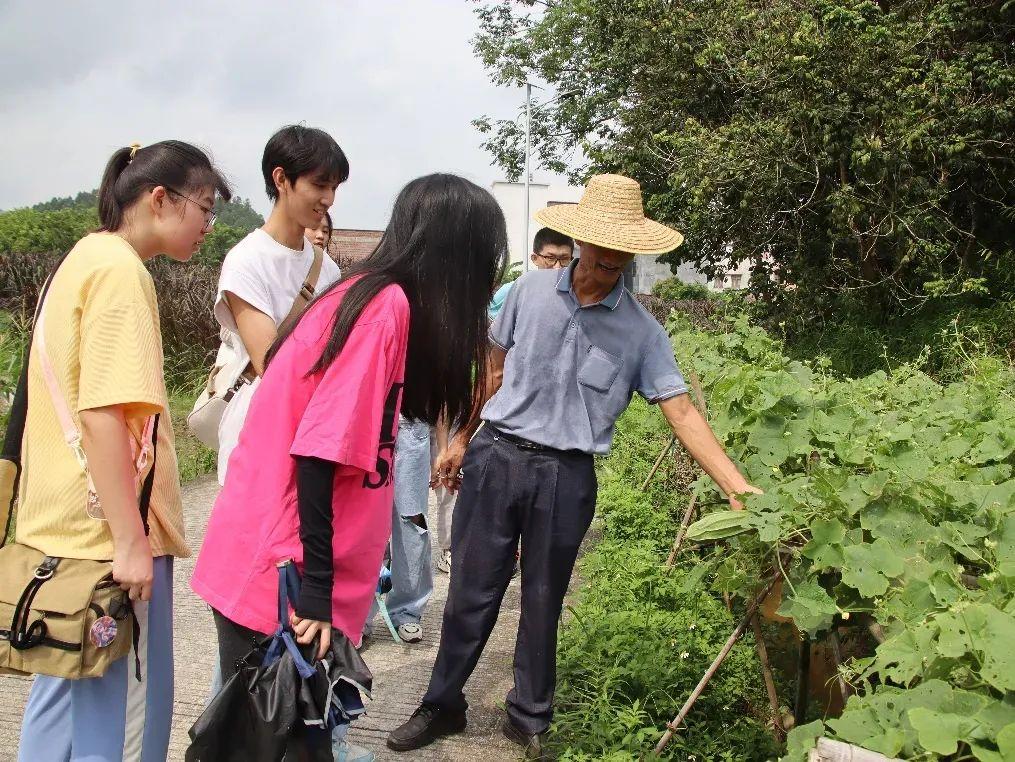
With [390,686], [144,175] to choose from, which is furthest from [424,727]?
[144,175]

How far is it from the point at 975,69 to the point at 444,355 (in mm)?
9004

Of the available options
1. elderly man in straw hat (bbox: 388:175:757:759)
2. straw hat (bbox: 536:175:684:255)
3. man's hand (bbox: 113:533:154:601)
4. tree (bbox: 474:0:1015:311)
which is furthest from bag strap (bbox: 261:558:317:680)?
tree (bbox: 474:0:1015:311)

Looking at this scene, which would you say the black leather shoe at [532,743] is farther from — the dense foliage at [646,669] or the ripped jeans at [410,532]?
the ripped jeans at [410,532]

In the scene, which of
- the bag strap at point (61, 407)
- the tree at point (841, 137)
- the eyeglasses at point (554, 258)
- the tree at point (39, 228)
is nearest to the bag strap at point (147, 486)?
the bag strap at point (61, 407)

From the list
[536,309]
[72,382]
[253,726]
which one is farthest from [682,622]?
[72,382]

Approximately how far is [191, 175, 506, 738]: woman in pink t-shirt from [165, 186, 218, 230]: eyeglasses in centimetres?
34

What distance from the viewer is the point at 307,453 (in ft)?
6.73

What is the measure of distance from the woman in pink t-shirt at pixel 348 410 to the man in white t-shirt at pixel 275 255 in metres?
0.71

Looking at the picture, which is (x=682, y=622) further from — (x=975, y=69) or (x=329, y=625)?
(x=975, y=69)

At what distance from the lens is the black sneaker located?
3.29 meters

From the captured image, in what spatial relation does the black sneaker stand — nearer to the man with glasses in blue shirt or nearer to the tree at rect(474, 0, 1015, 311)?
the man with glasses in blue shirt

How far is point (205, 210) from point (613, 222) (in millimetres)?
1465

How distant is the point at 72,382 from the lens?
2000mm

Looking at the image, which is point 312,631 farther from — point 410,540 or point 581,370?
point 410,540
